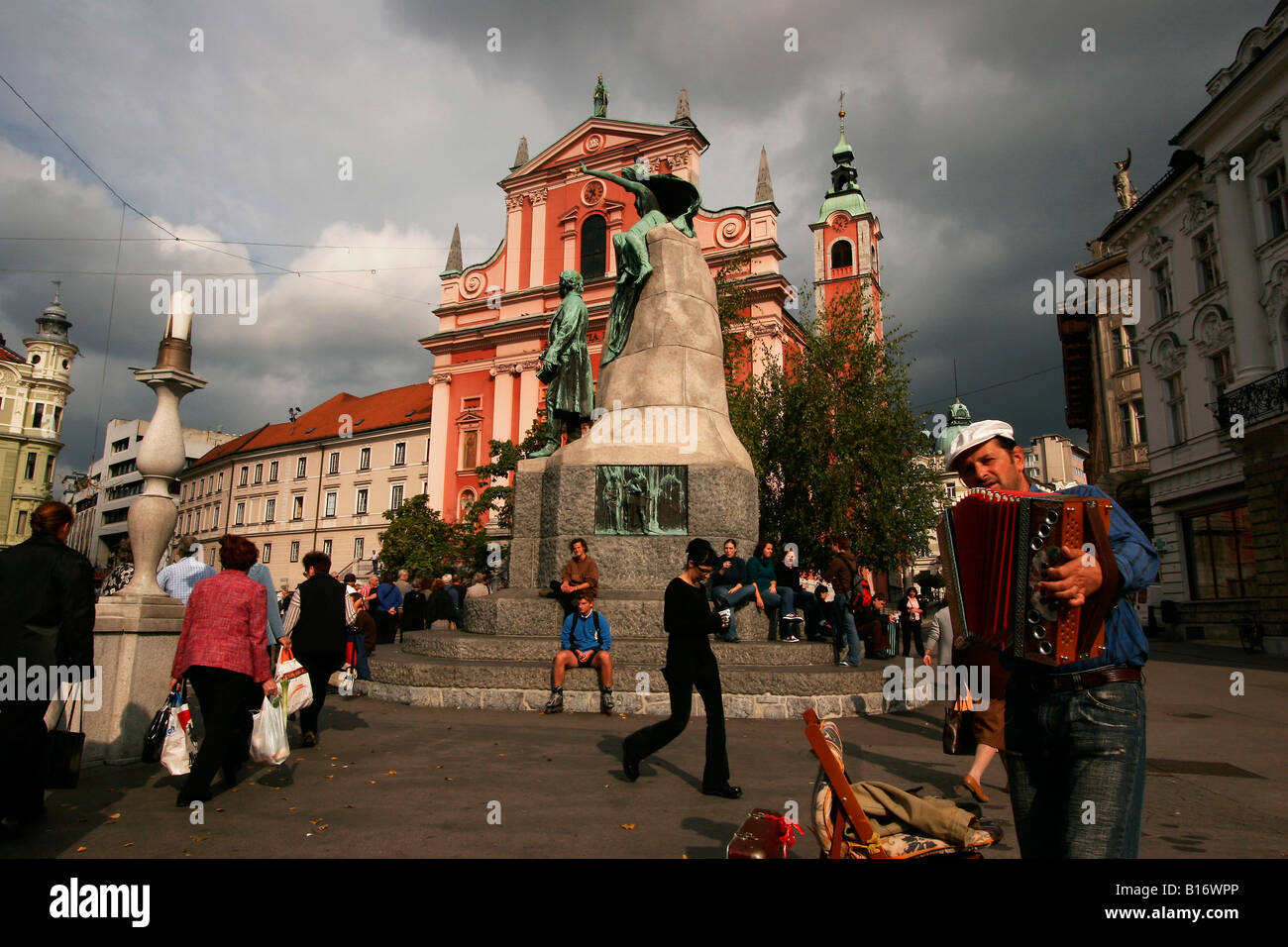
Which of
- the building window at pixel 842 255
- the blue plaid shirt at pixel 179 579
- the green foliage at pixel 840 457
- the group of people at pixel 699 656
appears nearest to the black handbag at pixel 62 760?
the group of people at pixel 699 656

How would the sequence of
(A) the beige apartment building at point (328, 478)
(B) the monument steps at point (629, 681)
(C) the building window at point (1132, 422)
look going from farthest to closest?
(A) the beige apartment building at point (328, 478), (C) the building window at point (1132, 422), (B) the monument steps at point (629, 681)

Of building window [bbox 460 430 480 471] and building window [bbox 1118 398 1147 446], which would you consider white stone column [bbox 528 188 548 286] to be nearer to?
building window [bbox 460 430 480 471]

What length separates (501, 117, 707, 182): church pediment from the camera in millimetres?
40188

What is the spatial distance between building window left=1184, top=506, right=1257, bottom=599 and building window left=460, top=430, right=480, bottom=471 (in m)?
32.0

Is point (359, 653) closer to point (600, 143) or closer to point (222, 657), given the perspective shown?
point (222, 657)

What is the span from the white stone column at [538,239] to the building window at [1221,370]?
3123 cm

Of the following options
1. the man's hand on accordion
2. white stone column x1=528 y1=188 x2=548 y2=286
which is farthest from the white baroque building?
white stone column x1=528 y1=188 x2=548 y2=286

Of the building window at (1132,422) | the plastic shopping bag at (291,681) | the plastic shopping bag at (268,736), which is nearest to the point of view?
the plastic shopping bag at (268,736)

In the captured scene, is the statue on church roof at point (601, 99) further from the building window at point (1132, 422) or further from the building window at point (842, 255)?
the building window at point (1132, 422)

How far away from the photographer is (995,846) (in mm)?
3725

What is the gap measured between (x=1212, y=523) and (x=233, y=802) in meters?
25.0

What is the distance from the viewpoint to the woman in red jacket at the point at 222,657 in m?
4.43
